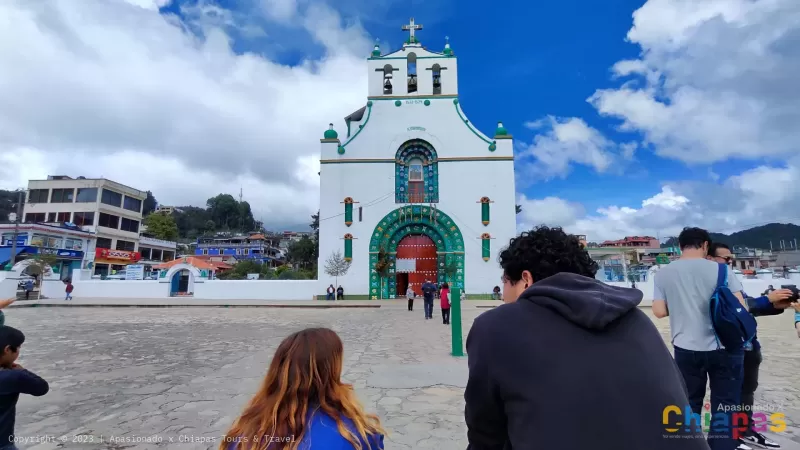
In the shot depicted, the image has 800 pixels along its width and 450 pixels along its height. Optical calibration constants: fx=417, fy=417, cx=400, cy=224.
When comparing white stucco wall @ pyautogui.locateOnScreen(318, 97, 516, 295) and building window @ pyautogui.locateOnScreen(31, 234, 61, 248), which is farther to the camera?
building window @ pyautogui.locateOnScreen(31, 234, 61, 248)

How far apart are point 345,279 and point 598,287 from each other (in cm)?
2190

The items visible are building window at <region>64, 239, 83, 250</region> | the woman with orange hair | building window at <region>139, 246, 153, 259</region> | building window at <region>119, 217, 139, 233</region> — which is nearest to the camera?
the woman with orange hair

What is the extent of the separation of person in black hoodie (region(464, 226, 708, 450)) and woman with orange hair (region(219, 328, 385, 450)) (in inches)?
16.2

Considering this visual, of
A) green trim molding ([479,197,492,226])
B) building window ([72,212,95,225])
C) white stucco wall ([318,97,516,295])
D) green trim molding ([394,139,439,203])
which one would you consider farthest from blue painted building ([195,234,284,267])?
green trim molding ([479,197,492,226])

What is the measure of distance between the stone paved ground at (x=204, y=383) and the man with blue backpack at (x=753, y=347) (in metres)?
0.27

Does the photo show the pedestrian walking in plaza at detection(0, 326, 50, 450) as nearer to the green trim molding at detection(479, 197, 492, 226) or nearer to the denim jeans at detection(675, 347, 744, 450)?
the denim jeans at detection(675, 347, 744, 450)

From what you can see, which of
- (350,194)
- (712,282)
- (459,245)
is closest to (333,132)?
(350,194)

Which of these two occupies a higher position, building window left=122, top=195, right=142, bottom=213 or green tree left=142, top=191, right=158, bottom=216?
green tree left=142, top=191, right=158, bottom=216

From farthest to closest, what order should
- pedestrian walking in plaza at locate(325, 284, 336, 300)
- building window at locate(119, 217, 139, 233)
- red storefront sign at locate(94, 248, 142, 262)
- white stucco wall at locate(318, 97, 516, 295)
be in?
building window at locate(119, 217, 139, 233) < red storefront sign at locate(94, 248, 142, 262) < white stucco wall at locate(318, 97, 516, 295) < pedestrian walking in plaza at locate(325, 284, 336, 300)

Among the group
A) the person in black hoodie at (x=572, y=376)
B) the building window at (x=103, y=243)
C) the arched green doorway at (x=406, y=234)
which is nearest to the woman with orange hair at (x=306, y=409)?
the person in black hoodie at (x=572, y=376)

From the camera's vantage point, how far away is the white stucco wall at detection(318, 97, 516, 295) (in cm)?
2288

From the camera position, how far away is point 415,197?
23.8m

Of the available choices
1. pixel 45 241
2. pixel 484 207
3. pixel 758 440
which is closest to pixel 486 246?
pixel 484 207

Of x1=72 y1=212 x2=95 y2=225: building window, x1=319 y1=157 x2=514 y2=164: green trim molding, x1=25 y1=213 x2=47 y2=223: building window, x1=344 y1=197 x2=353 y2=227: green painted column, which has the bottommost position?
x1=344 y1=197 x2=353 y2=227: green painted column
